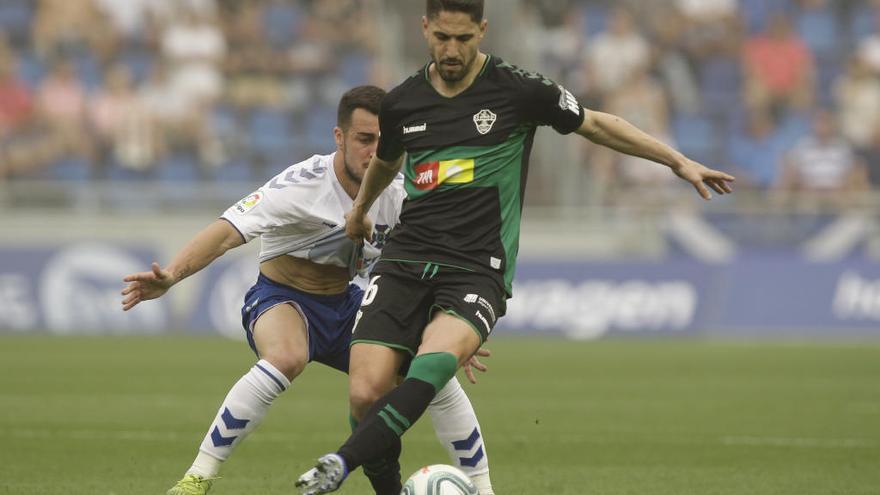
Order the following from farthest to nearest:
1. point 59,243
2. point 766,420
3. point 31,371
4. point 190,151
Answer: point 190,151 → point 59,243 → point 31,371 → point 766,420

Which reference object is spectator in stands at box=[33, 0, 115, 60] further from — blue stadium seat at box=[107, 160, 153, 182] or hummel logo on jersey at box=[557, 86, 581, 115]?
hummel logo on jersey at box=[557, 86, 581, 115]

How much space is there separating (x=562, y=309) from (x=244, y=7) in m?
7.73

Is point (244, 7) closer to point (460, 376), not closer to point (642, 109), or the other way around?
point (642, 109)

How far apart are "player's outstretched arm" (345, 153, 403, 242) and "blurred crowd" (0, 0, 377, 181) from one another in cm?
1469

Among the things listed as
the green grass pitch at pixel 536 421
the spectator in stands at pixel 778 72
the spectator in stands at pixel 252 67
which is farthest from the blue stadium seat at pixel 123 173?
the spectator in stands at pixel 778 72

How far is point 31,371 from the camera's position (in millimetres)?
14609

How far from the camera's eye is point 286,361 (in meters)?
A: 7.12

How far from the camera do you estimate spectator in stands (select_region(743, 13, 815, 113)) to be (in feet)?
76.6

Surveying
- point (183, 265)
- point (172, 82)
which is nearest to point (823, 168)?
point (172, 82)

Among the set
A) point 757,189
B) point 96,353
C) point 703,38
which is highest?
point 703,38

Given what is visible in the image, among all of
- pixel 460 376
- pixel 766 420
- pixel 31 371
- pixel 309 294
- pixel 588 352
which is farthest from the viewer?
pixel 588 352

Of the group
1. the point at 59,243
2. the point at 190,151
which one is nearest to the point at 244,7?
the point at 190,151

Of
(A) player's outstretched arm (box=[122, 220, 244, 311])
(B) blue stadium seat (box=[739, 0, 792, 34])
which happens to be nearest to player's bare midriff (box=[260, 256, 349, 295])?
(A) player's outstretched arm (box=[122, 220, 244, 311])

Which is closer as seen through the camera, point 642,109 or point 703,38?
point 642,109
